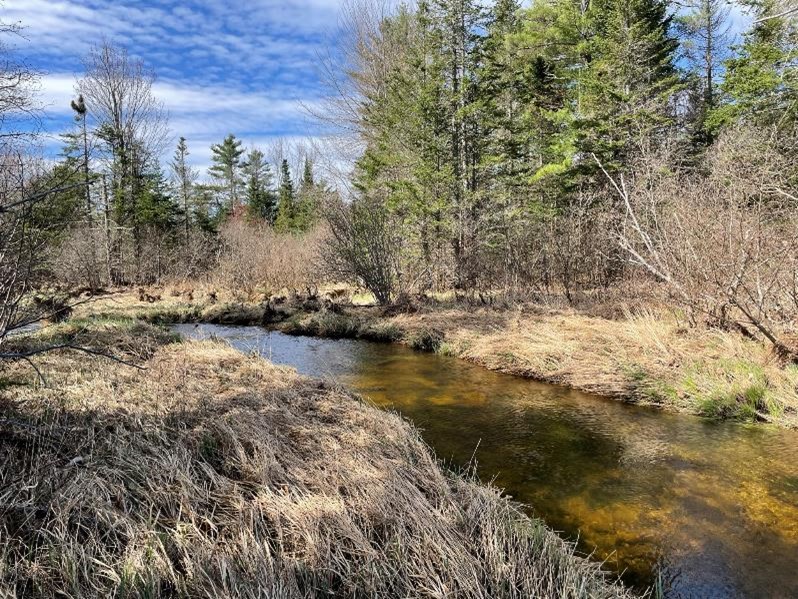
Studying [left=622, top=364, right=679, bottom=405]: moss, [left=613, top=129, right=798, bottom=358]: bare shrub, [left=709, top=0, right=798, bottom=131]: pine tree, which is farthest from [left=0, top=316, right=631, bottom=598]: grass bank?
[left=709, top=0, right=798, bottom=131]: pine tree

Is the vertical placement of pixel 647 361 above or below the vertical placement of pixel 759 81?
below

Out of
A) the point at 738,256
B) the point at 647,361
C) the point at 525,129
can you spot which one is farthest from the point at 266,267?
the point at 738,256

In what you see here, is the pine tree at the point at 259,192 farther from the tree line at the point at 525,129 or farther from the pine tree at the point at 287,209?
the tree line at the point at 525,129

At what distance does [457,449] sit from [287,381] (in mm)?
2437

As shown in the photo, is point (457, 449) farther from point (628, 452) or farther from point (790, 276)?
point (790, 276)

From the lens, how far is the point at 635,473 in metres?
5.12

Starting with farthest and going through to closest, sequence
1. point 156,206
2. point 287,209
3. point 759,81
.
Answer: point 287,209 → point 156,206 → point 759,81

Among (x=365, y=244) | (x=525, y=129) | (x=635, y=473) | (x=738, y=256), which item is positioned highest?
(x=525, y=129)

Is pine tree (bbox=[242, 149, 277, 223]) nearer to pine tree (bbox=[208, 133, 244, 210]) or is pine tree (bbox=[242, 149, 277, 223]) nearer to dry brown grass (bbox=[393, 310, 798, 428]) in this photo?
pine tree (bbox=[208, 133, 244, 210])

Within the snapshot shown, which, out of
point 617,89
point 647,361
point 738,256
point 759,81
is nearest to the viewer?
point 738,256

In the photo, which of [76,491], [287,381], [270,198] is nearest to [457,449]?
[287,381]

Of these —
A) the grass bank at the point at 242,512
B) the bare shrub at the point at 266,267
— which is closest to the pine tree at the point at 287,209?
the bare shrub at the point at 266,267

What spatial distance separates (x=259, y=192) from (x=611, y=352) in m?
34.2

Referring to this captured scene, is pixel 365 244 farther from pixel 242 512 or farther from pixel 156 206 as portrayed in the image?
pixel 156 206
